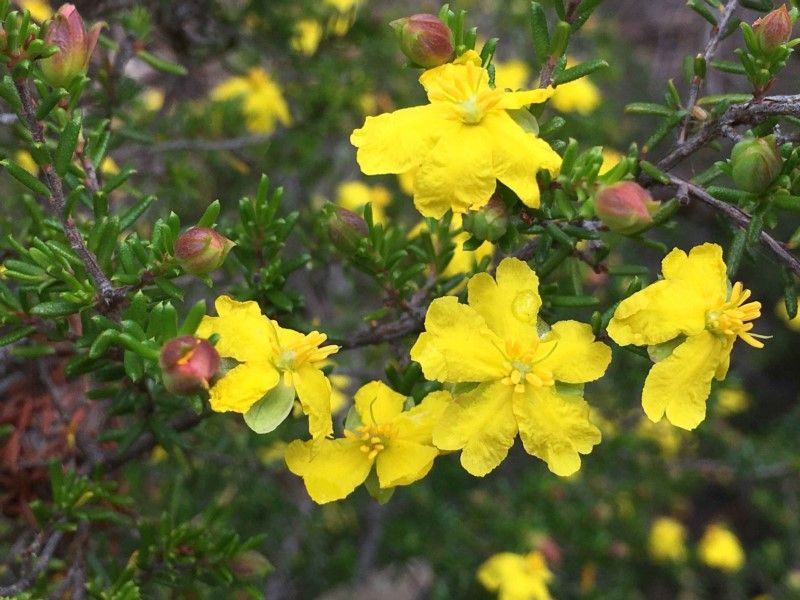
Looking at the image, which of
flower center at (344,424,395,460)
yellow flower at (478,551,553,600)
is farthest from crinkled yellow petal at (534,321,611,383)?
yellow flower at (478,551,553,600)

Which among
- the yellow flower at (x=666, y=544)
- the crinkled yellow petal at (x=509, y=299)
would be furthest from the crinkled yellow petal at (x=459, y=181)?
the yellow flower at (x=666, y=544)

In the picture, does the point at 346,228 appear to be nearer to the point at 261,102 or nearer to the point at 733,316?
the point at 733,316

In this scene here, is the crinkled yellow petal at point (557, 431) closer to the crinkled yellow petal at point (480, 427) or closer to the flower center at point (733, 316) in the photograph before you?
the crinkled yellow petal at point (480, 427)

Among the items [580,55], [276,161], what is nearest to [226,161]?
[276,161]

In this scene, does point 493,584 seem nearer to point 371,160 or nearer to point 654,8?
point 371,160

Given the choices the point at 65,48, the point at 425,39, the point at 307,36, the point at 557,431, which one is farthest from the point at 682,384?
the point at 307,36
